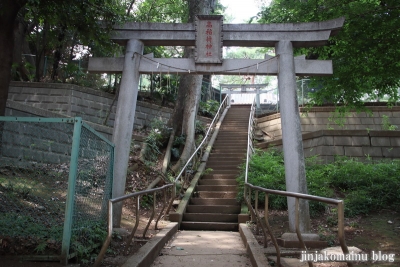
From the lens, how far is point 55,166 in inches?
201

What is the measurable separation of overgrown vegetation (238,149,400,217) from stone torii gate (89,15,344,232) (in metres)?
2.15

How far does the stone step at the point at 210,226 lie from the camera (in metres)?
7.45

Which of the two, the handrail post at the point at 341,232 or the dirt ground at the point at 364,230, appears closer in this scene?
the handrail post at the point at 341,232

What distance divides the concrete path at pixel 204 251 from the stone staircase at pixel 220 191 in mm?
855

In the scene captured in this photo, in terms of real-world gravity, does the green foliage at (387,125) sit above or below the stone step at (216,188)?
above

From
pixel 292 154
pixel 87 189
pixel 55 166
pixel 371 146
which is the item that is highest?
pixel 371 146

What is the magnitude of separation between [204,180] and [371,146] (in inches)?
222

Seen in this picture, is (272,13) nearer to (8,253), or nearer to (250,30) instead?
(250,30)

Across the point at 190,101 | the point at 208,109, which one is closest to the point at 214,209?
the point at 190,101

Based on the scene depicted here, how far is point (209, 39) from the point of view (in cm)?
644

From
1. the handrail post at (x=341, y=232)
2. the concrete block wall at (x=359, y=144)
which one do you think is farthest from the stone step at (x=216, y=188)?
the handrail post at (x=341, y=232)

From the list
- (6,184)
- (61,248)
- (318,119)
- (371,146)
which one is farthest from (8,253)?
(318,119)

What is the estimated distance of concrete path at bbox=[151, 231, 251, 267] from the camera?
4.64 meters

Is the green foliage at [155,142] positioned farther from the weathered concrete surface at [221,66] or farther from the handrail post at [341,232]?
the handrail post at [341,232]
